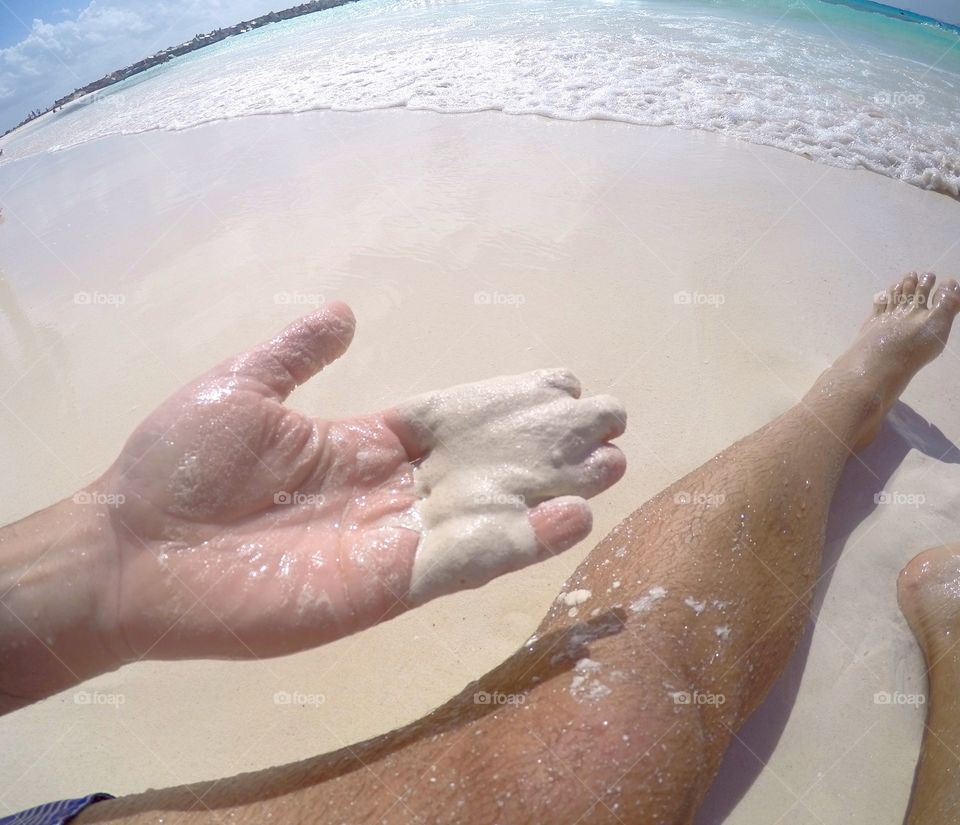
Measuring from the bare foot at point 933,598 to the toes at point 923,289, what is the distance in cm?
139

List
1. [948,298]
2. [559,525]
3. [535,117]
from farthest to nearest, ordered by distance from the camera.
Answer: [535,117]
[948,298]
[559,525]

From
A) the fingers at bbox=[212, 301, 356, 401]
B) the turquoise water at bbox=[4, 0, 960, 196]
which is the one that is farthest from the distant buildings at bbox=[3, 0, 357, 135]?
the fingers at bbox=[212, 301, 356, 401]

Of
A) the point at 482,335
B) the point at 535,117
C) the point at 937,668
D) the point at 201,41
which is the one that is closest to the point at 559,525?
the point at 937,668

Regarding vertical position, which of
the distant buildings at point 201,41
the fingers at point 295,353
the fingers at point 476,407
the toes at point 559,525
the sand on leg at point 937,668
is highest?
the distant buildings at point 201,41

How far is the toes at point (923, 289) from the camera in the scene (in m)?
3.06

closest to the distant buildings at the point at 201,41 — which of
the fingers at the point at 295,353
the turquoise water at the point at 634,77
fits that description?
the turquoise water at the point at 634,77

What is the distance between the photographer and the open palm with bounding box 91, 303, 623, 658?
1.65 meters

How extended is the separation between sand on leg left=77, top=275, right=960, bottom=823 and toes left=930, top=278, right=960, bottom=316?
53.8 inches

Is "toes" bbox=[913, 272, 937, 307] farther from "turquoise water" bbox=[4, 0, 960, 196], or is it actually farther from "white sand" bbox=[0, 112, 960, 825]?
"turquoise water" bbox=[4, 0, 960, 196]

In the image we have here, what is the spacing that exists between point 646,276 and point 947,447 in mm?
1745

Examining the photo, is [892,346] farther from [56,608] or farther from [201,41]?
[201,41]

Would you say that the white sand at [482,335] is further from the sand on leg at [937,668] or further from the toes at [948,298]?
the toes at [948,298]

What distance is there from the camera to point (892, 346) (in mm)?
2811

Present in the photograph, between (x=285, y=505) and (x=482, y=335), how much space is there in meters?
1.75
